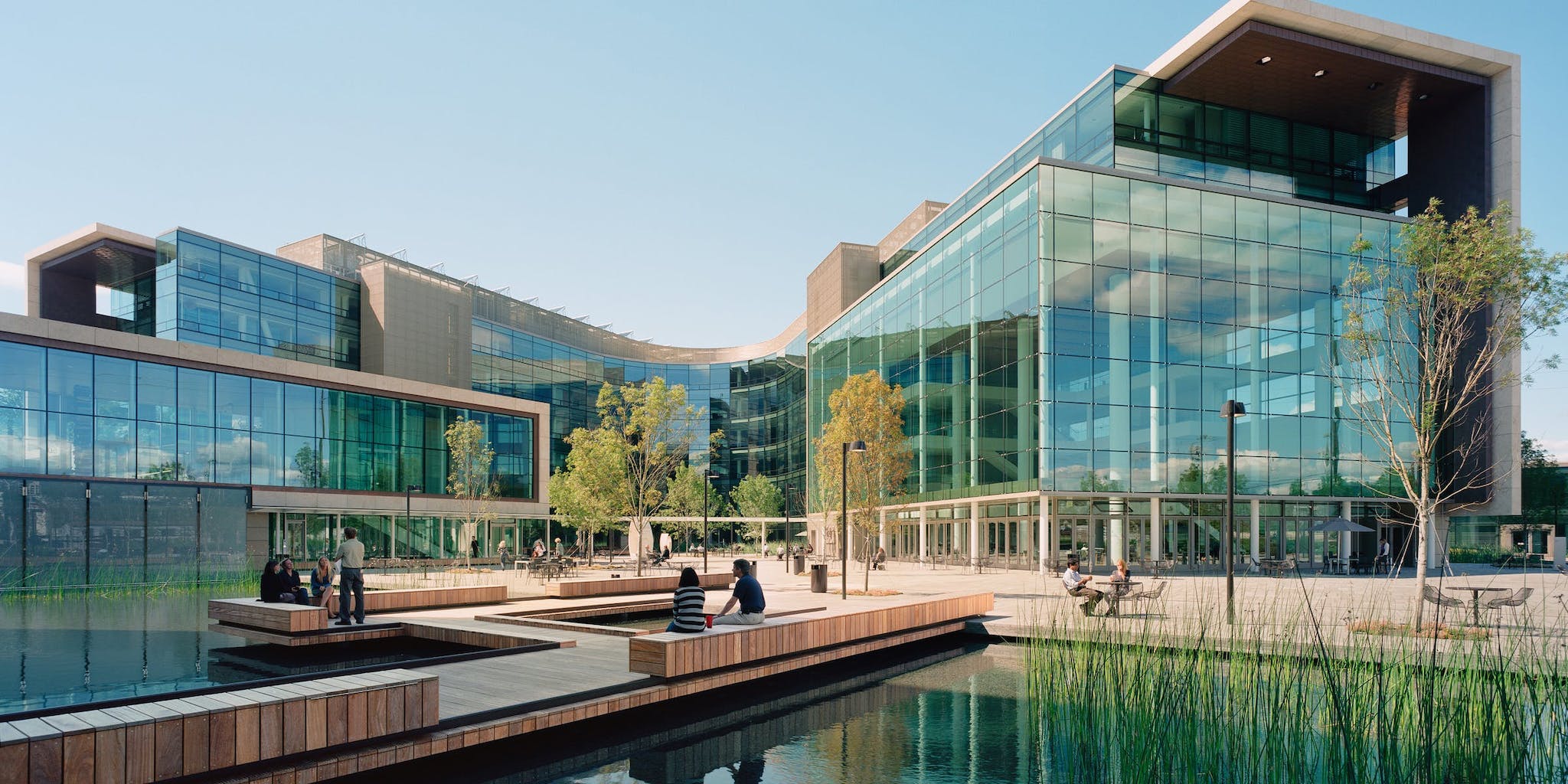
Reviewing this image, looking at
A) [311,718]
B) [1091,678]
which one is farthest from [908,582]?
[311,718]

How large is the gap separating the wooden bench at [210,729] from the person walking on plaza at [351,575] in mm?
6928

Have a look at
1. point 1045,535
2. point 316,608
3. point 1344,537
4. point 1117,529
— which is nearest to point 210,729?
point 316,608

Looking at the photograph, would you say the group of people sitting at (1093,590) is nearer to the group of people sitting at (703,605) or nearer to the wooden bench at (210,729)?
the group of people sitting at (703,605)

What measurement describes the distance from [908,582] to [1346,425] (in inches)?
750

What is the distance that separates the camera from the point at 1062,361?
32.0m

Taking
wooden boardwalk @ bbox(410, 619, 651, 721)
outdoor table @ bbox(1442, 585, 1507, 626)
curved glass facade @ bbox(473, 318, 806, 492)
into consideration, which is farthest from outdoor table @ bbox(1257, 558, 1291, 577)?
curved glass facade @ bbox(473, 318, 806, 492)

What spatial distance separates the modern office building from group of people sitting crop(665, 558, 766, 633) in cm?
2212

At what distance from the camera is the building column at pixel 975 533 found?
3781 cm

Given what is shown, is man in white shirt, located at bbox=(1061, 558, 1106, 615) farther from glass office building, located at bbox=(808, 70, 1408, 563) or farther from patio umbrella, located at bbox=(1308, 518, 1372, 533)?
patio umbrella, located at bbox=(1308, 518, 1372, 533)

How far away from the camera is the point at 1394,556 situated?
3953 cm

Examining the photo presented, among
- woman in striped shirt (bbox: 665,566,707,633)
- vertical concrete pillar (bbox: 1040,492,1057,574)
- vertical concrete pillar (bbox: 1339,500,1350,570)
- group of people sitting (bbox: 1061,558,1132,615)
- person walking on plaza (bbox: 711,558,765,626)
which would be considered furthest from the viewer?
vertical concrete pillar (bbox: 1339,500,1350,570)

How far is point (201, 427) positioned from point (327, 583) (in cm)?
2251

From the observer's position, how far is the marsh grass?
597 cm

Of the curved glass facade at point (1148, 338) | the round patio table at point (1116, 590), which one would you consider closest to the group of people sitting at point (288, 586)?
the round patio table at point (1116, 590)
